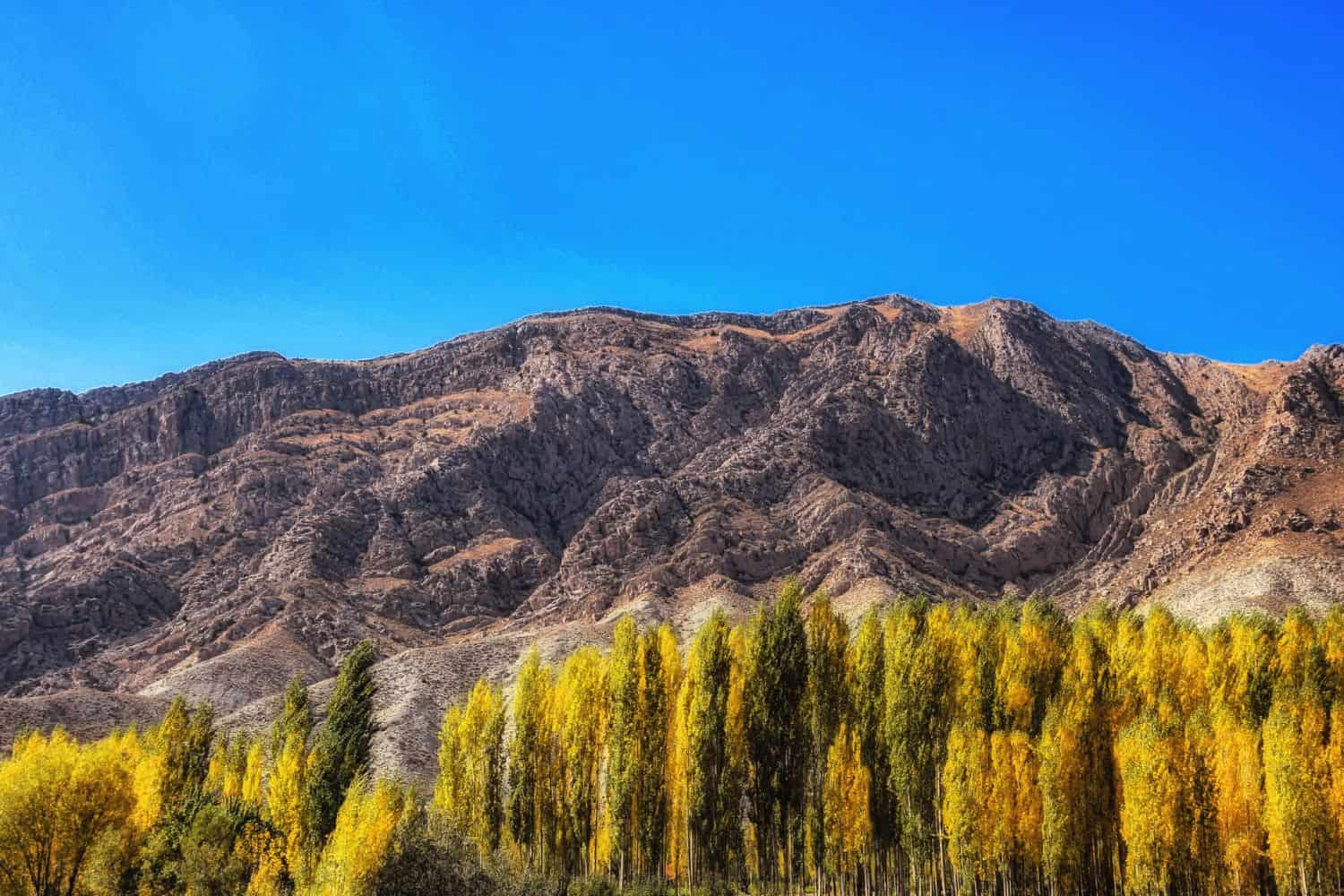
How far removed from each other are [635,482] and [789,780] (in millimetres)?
82721

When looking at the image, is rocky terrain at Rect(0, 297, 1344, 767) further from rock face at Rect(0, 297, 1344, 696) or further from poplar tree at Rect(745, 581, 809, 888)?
poplar tree at Rect(745, 581, 809, 888)

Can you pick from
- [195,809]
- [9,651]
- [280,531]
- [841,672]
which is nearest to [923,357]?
[280,531]

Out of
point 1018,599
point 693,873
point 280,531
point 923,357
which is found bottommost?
point 693,873

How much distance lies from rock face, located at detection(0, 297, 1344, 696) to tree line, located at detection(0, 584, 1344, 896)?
42.1 m

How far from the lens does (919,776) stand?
42344 millimetres

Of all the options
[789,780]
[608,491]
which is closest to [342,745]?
[789,780]

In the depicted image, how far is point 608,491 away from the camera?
131 metres

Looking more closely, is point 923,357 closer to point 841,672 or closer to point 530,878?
point 841,672

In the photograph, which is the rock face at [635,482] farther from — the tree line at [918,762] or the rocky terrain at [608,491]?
the tree line at [918,762]

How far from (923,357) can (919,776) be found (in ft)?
352

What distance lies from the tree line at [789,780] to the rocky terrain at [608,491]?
24399 millimetres

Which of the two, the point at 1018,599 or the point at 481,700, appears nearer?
the point at 481,700

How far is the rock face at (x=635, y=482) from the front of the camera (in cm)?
10250

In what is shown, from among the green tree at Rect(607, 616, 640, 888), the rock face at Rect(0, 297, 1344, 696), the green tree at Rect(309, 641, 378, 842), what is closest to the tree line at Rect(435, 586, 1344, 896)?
the green tree at Rect(607, 616, 640, 888)
